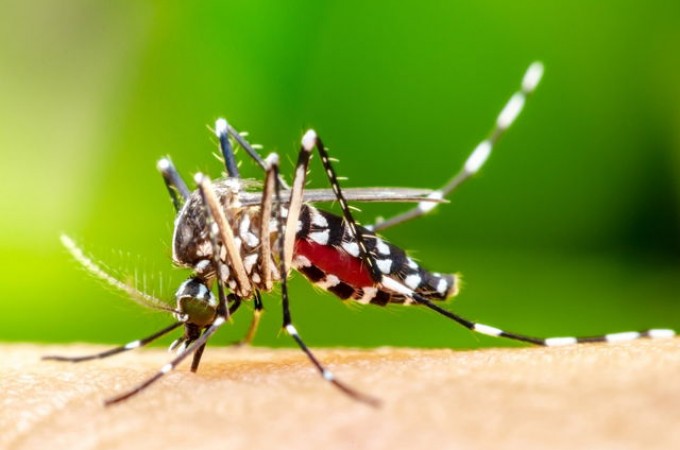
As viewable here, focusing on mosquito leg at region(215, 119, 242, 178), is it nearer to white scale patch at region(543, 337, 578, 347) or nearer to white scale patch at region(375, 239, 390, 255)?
white scale patch at region(375, 239, 390, 255)

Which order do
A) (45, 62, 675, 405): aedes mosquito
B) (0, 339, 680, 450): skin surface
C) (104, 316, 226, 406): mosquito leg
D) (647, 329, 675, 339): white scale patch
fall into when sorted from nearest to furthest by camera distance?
(0, 339, 680, 450): skin surface → (104, 316, 226, 406): mosquito leg → (647, 329, 675, 339): white scale patch → (45, 62, 675, 405): aedes mosquito

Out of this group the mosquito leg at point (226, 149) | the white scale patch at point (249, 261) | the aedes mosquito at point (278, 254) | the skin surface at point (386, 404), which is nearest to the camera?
the skin surface at point (386, 404)

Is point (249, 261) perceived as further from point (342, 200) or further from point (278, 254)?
point (342, 200)

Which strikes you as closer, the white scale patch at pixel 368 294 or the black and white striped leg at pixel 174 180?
the white scale patch at pixel 368 294

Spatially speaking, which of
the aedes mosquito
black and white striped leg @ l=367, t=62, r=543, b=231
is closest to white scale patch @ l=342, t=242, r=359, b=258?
the aedes mosquito

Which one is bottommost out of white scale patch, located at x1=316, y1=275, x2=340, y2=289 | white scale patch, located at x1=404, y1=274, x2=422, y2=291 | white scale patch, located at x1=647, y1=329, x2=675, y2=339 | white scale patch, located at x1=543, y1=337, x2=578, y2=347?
white scale patch, located at x1=543, y1=337, x2=578, y2=347

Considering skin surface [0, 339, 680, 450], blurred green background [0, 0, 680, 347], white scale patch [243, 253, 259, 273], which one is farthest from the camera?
blurred green background [0, 0, 680, 347]

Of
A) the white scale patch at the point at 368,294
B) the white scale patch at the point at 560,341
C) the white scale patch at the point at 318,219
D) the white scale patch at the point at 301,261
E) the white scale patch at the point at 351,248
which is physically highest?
the white scale patch at the point at 318,219

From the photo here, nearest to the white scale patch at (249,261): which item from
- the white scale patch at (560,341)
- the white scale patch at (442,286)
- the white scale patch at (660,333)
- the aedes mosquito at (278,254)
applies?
the aedes mosquito at (278,254)

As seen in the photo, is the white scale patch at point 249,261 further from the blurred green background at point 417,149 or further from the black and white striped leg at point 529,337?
the blurred green background at point 417,149
